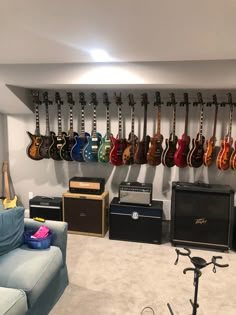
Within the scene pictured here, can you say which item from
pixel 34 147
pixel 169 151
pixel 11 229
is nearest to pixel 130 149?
pixel 169 151

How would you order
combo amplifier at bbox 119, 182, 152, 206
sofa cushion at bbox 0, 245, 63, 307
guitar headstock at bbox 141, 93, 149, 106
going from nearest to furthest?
sofa cushion at bbox 0, 245, 63, 307 < combo amplifier at bbox 119, 182, 152, 206 < guitar headstock at bbox 141, 93, 149, 106

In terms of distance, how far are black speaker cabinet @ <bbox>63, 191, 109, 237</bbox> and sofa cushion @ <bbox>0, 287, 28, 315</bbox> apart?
1688mm

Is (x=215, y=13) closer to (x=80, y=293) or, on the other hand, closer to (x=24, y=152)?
(x=80, y=293)

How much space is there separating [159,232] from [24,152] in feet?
6.82

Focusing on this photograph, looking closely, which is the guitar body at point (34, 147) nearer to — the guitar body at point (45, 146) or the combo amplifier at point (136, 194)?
the guitar body at point (45, 146)

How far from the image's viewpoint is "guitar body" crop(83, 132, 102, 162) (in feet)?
11.1

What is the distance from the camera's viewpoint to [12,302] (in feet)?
5.07

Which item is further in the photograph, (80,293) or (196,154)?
(196,154)

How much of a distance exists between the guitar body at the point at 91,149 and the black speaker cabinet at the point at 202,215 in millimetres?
1004

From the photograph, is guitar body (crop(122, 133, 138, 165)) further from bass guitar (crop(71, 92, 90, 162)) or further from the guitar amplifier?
the guitar amplifier

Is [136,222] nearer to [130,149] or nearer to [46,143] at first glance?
[130,149]

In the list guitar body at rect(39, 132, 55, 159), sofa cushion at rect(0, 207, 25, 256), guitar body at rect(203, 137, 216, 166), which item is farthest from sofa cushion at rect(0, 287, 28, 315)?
guitar body at rect(203, 137, 216, 166)

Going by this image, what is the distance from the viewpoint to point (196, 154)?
10.4 feet

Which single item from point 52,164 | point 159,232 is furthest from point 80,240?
point 52,164
